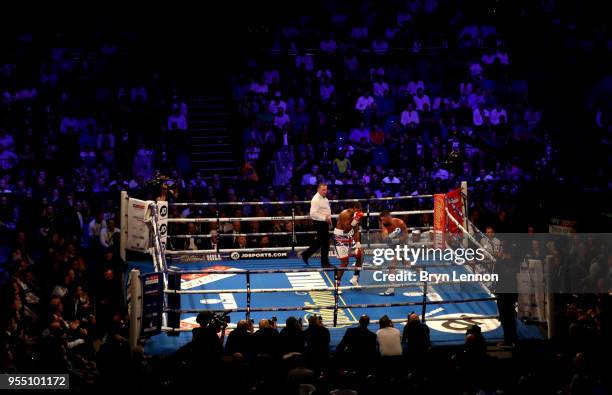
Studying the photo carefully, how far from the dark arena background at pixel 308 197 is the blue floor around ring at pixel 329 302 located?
0.07 m

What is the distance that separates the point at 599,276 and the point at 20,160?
12393 millimetres

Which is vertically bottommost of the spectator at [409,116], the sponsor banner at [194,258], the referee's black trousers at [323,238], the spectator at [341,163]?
the sponsor banner at [194,258]

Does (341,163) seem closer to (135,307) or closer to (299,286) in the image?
(299,286)

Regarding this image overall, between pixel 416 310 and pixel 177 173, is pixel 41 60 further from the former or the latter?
pixel 416 310

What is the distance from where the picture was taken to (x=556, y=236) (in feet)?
51.9

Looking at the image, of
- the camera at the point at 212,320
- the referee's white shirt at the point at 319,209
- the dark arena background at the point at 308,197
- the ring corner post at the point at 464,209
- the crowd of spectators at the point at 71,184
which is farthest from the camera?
the ring corner post at the point at 464,209

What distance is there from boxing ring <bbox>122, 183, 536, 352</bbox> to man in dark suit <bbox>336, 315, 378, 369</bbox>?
1014 mm

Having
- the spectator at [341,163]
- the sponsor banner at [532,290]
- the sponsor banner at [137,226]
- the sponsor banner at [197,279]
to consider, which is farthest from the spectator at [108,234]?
the sponsor banner at [532,290]

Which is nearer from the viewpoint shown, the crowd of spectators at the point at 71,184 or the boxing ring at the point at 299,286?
the crowd of spectators at the point at 71,184

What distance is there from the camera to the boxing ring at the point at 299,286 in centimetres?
1191

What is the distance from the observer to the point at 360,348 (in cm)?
1041

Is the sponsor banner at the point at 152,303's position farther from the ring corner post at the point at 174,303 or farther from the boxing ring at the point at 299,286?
the ring corner post at the point at 174,303

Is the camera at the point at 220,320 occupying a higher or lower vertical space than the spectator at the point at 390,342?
higher

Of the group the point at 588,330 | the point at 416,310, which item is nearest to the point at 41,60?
the point at 416,310
